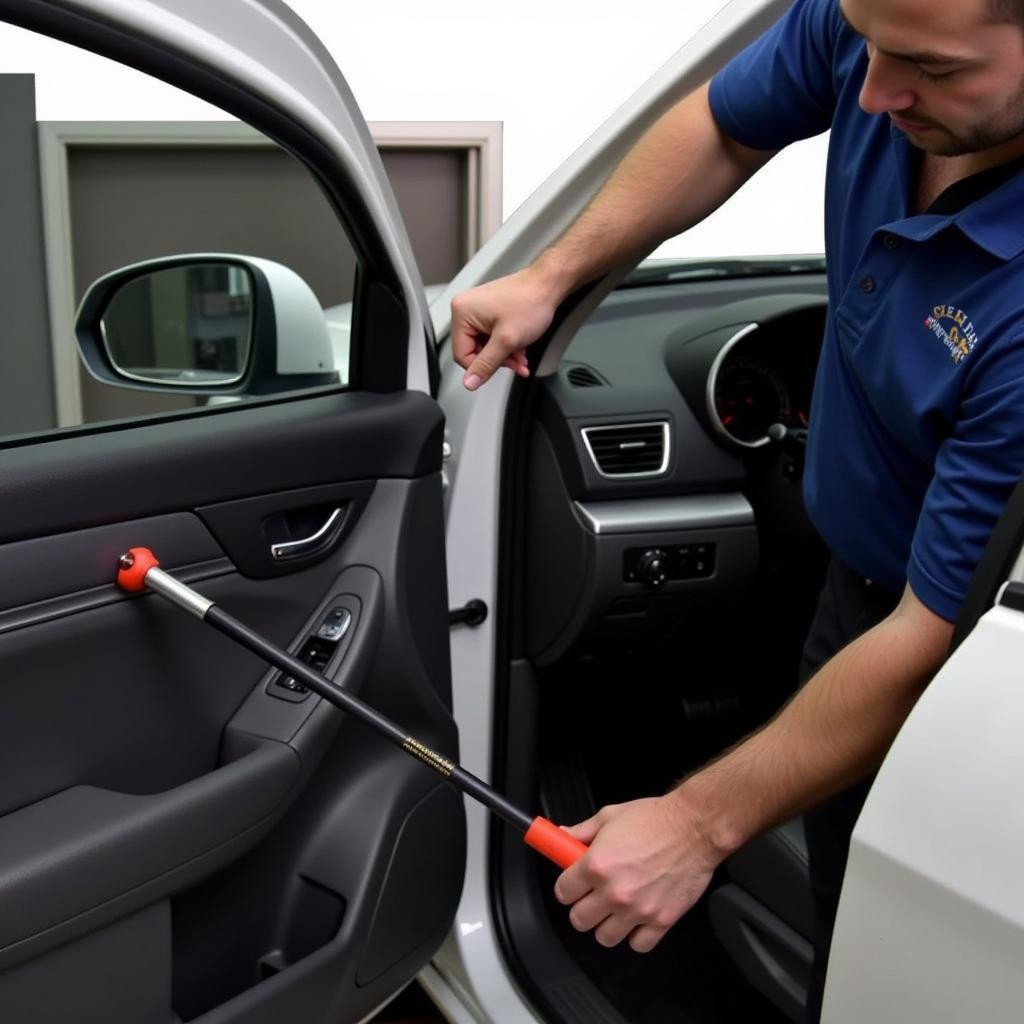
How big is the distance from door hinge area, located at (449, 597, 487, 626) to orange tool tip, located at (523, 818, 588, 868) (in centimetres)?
57

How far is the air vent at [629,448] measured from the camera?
1.96 meters

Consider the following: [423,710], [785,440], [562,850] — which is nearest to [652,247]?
[785,440]

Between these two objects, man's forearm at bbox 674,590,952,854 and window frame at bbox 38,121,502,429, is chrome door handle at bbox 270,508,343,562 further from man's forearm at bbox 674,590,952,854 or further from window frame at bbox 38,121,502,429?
window frame at bbox 38,121,502,429

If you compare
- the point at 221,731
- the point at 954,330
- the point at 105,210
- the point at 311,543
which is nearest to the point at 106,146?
the point at 105,210

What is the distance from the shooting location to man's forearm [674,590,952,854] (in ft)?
3.75

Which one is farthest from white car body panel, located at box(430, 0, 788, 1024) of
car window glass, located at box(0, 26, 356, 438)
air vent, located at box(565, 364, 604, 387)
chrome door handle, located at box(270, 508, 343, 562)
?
car window glass, located at box(0, 26, 356, 438)

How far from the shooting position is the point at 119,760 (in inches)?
55.7

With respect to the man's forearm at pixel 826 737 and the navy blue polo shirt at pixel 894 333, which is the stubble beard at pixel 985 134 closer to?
the navy blue polo shirt at pixel 894 333

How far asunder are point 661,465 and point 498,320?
544mm

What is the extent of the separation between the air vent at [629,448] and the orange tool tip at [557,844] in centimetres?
77

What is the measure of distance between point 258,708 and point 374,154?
2.29ft

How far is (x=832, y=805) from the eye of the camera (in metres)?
1.59

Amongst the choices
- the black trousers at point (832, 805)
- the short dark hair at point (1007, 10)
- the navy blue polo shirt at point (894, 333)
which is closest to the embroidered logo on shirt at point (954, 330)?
the navy blue polo shirt at point (894, 333)

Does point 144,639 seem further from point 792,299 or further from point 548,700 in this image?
point 792,299
